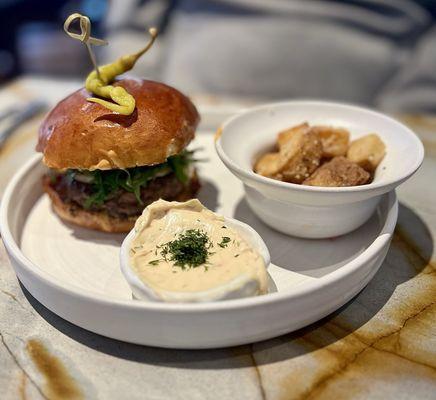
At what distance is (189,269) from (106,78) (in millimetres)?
1087

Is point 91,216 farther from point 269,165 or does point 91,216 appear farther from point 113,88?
Answer: point 269,165

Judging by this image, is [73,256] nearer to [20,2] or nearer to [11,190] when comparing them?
[11,190]

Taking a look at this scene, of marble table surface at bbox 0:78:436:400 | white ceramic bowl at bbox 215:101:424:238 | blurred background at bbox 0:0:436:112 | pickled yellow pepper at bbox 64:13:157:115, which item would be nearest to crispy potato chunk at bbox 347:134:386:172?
white ceramic bowl at bbox 215:101:424:238

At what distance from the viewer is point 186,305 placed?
1.54m

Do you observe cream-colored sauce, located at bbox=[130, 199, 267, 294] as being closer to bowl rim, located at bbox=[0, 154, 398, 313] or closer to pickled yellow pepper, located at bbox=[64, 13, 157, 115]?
bowl rim, located at bbox=[0, 154, 398, 313]

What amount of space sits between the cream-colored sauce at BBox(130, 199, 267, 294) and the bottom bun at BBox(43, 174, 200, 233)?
1.30 ft

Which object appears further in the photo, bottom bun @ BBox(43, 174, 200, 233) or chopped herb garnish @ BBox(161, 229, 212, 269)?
bottom bun @ BBox(43, 174, 200, 233)

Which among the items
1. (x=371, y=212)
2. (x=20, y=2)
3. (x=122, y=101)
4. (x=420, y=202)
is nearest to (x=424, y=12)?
(x=420, y=202)

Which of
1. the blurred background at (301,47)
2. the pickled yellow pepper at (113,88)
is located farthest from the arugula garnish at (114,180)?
the blurred background at (301,47)

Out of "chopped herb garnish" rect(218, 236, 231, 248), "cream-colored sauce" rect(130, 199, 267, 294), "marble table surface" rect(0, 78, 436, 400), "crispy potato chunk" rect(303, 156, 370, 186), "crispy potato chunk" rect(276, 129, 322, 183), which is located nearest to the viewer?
Answer: "marble table surface" rect(0, 78, 436, 400)

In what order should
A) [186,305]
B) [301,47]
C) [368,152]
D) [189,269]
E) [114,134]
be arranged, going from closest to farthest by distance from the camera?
[186,305] → [189,269] → [114,134] → [368,152] → [301,47]

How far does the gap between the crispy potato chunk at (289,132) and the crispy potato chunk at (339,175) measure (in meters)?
0.24

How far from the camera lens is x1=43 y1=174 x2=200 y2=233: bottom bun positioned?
230 centimetres

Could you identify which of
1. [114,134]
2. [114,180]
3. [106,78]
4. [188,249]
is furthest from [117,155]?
[188,249]
